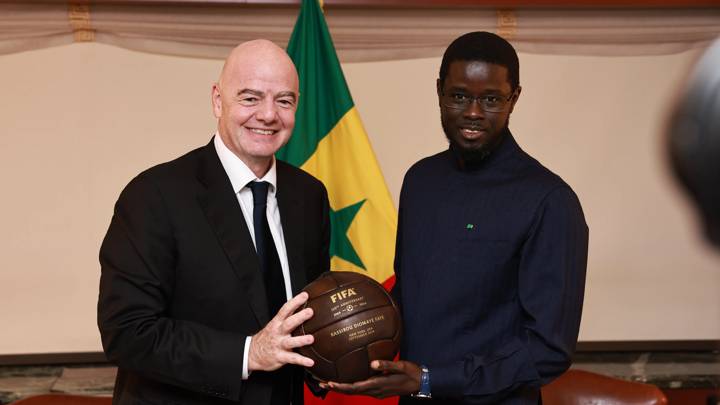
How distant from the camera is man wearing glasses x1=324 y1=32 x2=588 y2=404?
198 centimetres

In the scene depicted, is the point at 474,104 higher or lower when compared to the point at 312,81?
lower

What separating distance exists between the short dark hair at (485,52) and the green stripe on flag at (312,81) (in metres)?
1.34

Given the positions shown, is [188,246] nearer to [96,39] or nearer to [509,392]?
[509,392]

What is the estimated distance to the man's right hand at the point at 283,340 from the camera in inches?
74.7

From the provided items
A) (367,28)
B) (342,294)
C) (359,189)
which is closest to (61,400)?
(359,189)

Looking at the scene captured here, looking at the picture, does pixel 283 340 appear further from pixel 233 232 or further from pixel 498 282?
pixel 498 282

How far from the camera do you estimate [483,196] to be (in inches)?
82.7

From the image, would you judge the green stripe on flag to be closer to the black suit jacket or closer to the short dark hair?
the black suit jacket

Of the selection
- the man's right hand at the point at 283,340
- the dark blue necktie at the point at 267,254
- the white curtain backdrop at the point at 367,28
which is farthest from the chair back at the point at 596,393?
the white curtain backdrop at the point at 367,28

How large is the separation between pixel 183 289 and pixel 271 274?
240 millimetres

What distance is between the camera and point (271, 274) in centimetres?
218

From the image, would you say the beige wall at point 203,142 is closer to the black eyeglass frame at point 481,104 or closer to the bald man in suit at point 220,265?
the bald man in suit at point 220,265

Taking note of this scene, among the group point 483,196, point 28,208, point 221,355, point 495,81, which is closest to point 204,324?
point 221,355

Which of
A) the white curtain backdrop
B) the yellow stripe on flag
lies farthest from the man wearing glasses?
the white curtain backdrop
